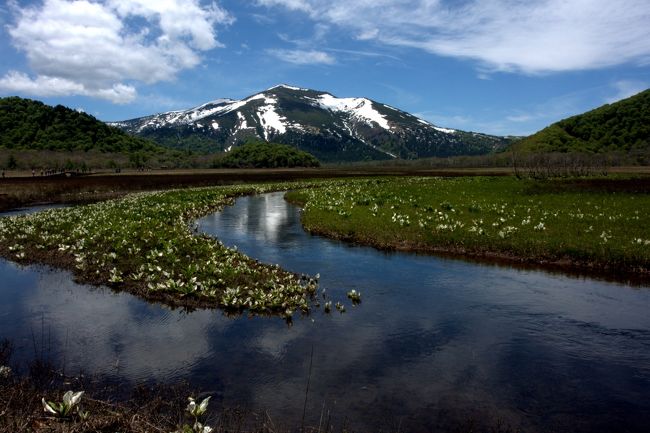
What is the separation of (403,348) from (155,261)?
1145 centimetres

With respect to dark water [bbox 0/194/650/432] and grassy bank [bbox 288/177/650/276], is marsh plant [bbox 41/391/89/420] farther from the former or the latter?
grassy bank [bbox 288/177/650/276]

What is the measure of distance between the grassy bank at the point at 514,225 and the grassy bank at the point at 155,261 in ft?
29.3

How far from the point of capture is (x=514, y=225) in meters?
24.4

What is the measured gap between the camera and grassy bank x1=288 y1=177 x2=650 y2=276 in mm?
19594

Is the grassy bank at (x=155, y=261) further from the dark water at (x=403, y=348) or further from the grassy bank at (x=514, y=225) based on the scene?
the grassy bank at (x=514, y=225)

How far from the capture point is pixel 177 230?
80.9 ft

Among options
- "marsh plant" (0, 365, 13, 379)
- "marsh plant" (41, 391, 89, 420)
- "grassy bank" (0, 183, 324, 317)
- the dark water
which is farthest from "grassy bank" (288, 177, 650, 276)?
"marsh plant" (41, 391, 89, 420)

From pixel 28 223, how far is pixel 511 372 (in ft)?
97.7

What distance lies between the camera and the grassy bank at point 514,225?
771 inches

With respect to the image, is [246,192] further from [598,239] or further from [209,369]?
[209,369]

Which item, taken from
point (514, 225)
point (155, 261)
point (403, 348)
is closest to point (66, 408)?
point (403, 348)

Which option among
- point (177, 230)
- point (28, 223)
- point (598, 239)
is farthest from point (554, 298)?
point (28, 223)

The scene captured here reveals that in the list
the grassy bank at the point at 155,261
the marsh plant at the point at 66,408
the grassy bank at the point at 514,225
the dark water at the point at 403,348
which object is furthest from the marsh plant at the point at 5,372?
the grassy bank at the point at 514,225

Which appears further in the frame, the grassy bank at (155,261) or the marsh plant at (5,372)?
the grassy bank at (155,261)
